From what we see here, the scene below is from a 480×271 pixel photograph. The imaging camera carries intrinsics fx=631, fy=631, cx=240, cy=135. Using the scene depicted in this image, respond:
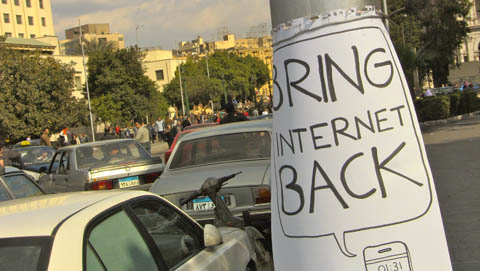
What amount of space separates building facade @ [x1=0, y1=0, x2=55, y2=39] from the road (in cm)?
8921

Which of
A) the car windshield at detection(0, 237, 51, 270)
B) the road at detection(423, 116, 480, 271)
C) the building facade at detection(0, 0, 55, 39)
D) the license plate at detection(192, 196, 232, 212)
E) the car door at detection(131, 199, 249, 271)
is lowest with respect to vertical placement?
the road at detection(423, 116, 480, 271)

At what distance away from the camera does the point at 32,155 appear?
73.7 ft

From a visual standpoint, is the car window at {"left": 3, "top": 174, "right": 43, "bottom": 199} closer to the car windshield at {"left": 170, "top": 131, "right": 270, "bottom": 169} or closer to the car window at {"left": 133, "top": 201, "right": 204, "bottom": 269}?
the car windshield at {"left": 170, "top": 131, "right": 270, "bottom": 169}

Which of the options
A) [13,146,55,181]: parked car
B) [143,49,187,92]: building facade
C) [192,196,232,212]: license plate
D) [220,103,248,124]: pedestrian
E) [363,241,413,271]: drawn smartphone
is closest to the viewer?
[363,241,413,271]: drawn smartphone

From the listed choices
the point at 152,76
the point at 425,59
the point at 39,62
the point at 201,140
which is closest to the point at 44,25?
the point at 152,76

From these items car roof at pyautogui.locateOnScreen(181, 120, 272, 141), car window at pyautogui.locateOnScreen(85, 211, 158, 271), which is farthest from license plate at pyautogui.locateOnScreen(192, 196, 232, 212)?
car window at pyautogui.locateOnScreen(85, 211, 158, 271)

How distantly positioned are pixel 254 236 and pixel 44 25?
110 m

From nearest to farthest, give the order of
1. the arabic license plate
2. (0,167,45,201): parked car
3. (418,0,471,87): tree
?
(0,167,45,201): parked car < the arabic license plate < (418,0,471,87): tree

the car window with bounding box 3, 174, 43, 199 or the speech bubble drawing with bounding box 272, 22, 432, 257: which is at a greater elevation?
the speech bubble drawing with bounding box 272, 22, 432, 257

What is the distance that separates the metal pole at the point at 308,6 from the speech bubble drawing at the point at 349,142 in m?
0.09

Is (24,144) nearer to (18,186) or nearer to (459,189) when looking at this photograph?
(18,186)

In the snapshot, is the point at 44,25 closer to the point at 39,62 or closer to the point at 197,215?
the point at 39,62

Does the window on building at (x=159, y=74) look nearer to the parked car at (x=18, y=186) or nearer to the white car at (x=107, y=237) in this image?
the parked car at (x=18, y=186)

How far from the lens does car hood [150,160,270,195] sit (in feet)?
24.6
